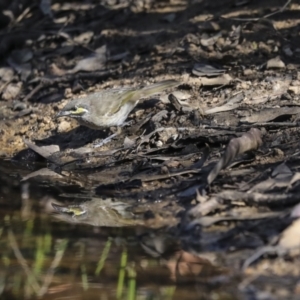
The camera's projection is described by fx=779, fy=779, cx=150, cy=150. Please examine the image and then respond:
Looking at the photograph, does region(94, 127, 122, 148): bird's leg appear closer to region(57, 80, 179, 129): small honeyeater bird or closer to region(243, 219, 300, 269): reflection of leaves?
region(57, 80, 179, 129): small honeyeater bird

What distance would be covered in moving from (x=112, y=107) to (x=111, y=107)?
0.01 m

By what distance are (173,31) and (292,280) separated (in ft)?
18.8

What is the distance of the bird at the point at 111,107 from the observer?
8.11 meters

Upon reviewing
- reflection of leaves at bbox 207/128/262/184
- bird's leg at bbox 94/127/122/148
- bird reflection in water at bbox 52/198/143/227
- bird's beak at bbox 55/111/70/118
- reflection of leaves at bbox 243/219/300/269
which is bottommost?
bird's leg at bbox 94/127/122/148

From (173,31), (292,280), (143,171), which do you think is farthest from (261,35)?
(292,280)

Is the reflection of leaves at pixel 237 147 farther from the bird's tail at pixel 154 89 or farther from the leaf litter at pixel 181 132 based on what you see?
the bird's tail at pixel 154 89

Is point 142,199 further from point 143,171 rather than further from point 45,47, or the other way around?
point 45,47

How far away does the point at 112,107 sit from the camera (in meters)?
8.12

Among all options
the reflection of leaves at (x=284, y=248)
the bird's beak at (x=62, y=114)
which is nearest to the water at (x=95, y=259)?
the reflection of leaves at (x=284, y=248)

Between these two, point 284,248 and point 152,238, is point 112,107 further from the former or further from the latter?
point 284,248

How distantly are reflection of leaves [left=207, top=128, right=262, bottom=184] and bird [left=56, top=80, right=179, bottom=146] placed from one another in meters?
1.87

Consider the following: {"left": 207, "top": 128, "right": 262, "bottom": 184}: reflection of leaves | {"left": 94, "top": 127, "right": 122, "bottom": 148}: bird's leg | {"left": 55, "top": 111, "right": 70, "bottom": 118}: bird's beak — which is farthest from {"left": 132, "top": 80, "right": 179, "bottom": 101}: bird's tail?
{"left": 207, "top": 128, "right": 262, "bottom": 184}: reflection of leaves

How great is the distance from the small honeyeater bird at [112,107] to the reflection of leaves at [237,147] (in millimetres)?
1868

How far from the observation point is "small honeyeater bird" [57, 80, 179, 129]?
8.12m
